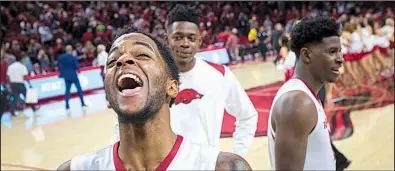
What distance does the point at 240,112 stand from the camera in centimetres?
382

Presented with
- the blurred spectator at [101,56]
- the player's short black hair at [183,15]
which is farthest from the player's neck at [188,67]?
the blurred spectator at [101,56]

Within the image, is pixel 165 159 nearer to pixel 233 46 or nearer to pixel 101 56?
pixel 101 56

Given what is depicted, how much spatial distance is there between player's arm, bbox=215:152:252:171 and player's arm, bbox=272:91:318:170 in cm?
95

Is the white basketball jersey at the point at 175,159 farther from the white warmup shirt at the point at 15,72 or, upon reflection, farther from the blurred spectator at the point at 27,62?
the blurred spectator at the point at 27,62

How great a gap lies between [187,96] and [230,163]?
5.85ft

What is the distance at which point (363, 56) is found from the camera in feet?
39.3

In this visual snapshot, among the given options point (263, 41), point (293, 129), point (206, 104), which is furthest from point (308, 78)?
point (263, 41)

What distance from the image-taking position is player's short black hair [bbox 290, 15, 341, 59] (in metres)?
2.97

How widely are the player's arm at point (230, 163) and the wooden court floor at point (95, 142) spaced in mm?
4481

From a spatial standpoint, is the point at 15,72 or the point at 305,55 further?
the point at 15,72

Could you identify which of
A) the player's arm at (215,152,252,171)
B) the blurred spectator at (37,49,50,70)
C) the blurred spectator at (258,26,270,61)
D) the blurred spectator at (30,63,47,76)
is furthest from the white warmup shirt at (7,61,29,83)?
the blurred spectator at (258,26,270,61)

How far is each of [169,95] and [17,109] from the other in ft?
29.3

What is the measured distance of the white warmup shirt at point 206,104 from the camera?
3443 millimetres

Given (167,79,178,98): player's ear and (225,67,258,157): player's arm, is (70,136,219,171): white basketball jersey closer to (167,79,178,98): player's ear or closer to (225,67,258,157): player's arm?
(167,79,178,98): player's ear
